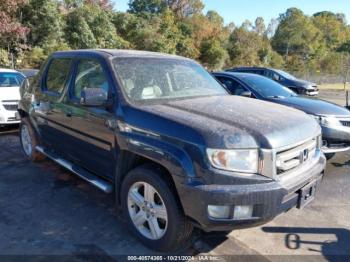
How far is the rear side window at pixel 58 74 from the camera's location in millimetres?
4602

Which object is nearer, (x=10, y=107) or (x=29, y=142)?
(x=29, y=142)

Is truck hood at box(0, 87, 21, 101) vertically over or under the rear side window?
under

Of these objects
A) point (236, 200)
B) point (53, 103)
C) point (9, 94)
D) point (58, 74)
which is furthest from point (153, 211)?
point (9, 94)

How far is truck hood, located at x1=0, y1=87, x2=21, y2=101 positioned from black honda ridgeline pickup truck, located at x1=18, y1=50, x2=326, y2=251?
406cm

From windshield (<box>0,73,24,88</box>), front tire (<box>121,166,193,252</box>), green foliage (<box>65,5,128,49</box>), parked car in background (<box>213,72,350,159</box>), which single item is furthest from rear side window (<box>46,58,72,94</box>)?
green foliage (<box>65,5,128,49</box>)

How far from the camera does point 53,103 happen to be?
186 inches

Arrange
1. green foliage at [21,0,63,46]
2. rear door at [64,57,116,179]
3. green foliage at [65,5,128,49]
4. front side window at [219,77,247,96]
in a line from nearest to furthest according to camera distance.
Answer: rear door at [64,57,116,179], front side window at [219,77,247,96], green foliage at [21,0,63,46], green foliage at [65,5,128,49]

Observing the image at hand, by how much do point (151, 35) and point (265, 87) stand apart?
2897cm

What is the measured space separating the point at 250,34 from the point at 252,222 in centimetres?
5465

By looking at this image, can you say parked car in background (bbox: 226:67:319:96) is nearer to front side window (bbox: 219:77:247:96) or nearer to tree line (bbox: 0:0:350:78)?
front side window (bbox: 219:77:247:96)

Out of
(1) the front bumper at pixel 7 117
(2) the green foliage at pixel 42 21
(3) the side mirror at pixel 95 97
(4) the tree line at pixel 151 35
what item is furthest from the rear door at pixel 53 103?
(2) the green foliage at pixel 42 21

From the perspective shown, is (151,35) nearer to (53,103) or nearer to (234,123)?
(53,103)

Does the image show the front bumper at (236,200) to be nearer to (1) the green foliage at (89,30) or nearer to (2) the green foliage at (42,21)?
(2) the green foliage at (42,21)

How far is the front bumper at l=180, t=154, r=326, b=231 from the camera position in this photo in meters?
2.76
